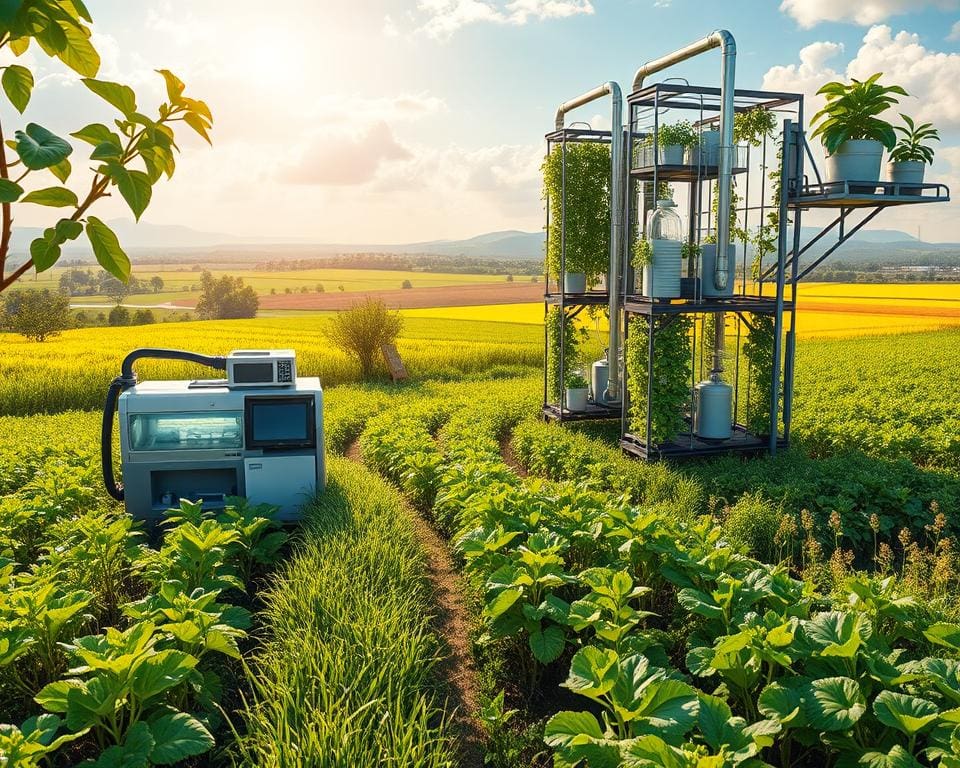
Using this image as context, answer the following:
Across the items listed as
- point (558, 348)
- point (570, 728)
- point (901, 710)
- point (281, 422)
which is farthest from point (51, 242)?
point (558, 348)

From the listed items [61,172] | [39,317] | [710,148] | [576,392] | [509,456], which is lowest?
[509,456]

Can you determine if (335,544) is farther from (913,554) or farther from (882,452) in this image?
(882,452)

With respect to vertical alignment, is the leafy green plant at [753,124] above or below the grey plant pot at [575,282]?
above

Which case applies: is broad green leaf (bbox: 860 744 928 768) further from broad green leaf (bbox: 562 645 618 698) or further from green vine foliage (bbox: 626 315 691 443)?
green vine foliage (bbox: 626 315 691 443)

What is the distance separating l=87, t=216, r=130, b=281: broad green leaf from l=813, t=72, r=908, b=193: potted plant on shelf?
11.4m

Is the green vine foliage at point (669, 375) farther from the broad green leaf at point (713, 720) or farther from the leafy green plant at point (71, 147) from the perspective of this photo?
the leafy green plant at point (71, 147)

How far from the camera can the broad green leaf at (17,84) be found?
116cm

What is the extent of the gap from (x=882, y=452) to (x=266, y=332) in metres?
24.0

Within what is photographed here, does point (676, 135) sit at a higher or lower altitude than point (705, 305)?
higher

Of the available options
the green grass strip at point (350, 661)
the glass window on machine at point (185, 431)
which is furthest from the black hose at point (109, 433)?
the green grass strip at point (350, 661)

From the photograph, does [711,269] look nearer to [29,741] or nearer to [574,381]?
[574,381]

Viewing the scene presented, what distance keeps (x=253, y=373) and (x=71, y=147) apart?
6.99 metres

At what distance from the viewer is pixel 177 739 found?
355 cm

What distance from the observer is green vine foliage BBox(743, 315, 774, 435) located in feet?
37.1
